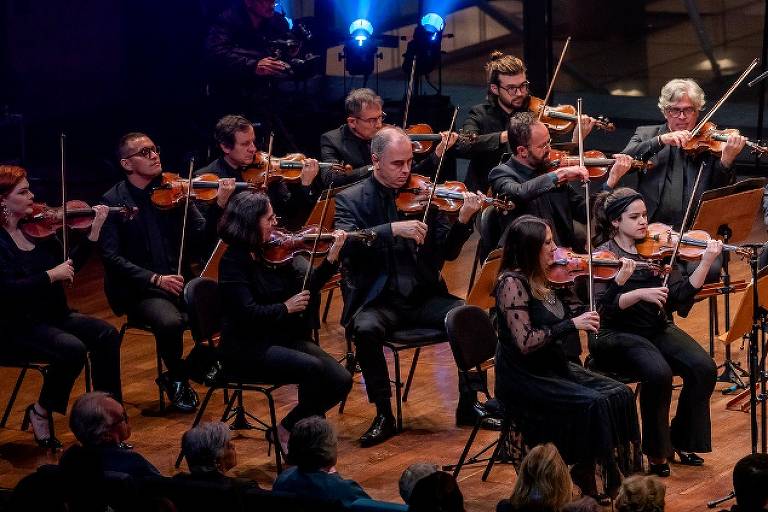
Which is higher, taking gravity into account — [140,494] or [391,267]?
[391,267]

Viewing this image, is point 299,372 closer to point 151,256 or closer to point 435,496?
point 151,256

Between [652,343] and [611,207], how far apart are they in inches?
23.8

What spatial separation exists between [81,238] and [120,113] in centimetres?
510

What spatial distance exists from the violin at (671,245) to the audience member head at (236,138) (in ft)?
7.31

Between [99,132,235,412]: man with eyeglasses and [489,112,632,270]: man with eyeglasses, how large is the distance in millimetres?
1417

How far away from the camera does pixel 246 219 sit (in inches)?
219

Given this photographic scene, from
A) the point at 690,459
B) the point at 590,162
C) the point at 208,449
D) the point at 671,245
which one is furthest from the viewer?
the point at 590,162

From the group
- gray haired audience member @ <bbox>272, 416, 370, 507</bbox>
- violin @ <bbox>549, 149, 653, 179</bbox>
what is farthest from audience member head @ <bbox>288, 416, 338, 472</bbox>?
violin @ <bbox>549, 149, 653, 179</bbox>

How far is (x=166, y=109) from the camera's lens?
35.1 feet

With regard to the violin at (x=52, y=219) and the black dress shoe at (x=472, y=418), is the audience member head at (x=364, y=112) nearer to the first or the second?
the violin at (x=52, y=219)

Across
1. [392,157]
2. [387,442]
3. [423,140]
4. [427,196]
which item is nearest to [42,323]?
[387,442]

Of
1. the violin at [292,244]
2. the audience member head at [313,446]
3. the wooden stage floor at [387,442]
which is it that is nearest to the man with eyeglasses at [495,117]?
the wooden stage floor at [387,442]

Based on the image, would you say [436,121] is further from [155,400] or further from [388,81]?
[155,400]

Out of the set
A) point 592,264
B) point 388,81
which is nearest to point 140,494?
point 592,264
